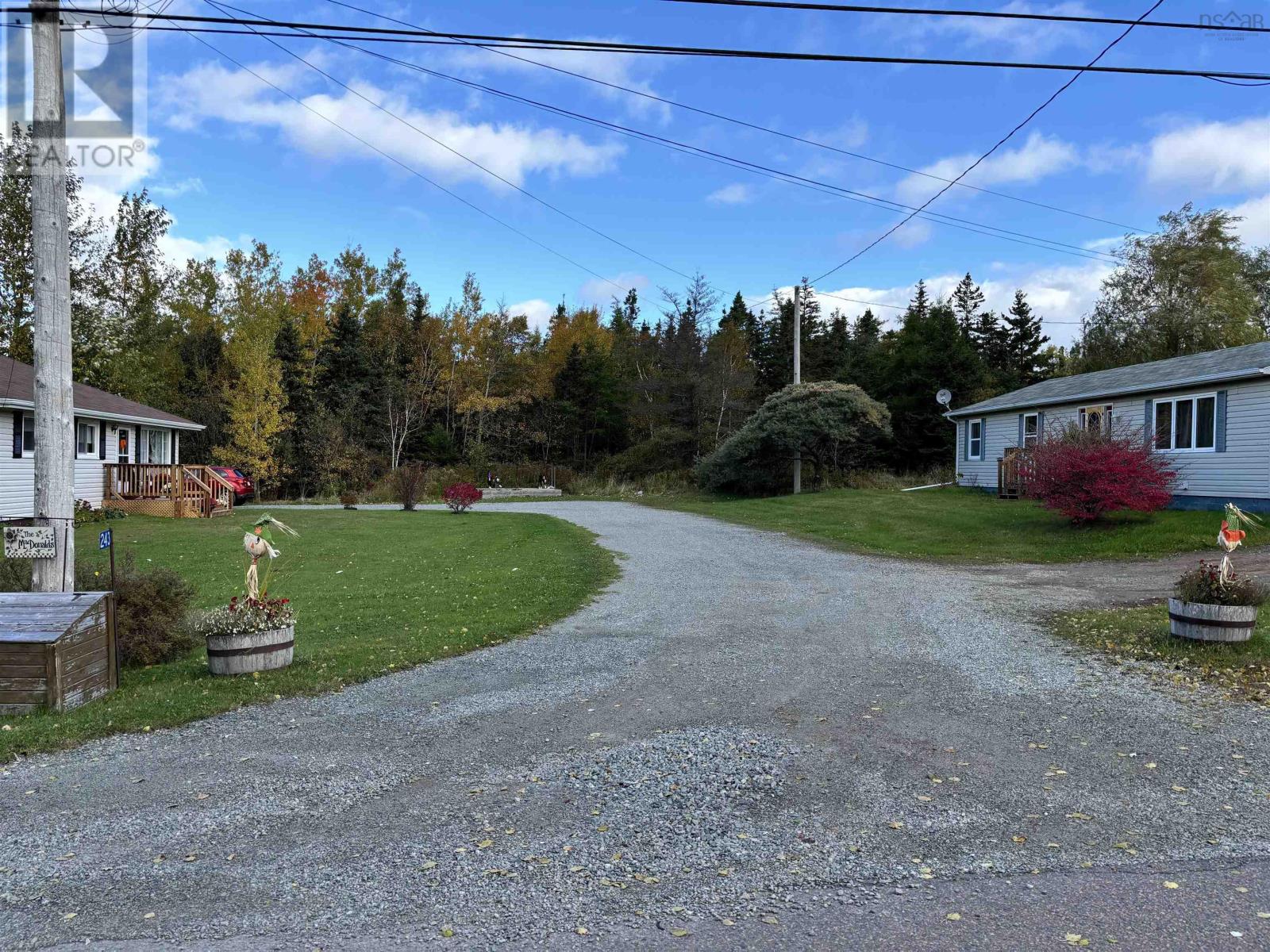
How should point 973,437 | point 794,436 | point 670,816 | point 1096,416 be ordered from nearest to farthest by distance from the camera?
point 670,816, point 1096,416, point 794,436, point 973,437

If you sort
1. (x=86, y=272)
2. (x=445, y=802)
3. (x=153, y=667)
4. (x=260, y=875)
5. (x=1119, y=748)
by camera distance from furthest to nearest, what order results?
(x=86, y=272) → (x=153, y=667) → (x=1119, y=748) → (x=445, y=802) → (x=260, y=875)

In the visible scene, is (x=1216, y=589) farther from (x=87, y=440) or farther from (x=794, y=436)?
(x=87, y=440)

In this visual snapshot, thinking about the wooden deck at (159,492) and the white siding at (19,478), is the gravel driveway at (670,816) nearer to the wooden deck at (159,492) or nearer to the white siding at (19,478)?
the white siding at (19,478)

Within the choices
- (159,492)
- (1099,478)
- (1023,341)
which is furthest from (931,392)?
(159,492)

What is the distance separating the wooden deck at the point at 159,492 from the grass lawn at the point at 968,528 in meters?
14.9

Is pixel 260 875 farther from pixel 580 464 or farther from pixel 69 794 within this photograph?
pixel 580 464

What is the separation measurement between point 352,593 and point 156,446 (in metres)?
21.0

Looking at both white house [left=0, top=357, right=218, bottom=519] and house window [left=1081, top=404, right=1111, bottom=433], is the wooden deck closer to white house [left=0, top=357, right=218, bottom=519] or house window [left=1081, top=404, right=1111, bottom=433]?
white house [left=0, top=357, right=218, bottom=519]

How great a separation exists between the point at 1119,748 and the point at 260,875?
15.2 feet

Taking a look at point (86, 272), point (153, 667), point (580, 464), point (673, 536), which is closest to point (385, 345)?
point (580, 464)

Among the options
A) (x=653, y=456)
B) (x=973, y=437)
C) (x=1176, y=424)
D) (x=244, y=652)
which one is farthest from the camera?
(x=653, y=456)

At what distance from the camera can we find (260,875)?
10.4ft

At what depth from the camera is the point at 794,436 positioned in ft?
89.3

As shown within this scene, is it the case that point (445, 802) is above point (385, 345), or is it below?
below
